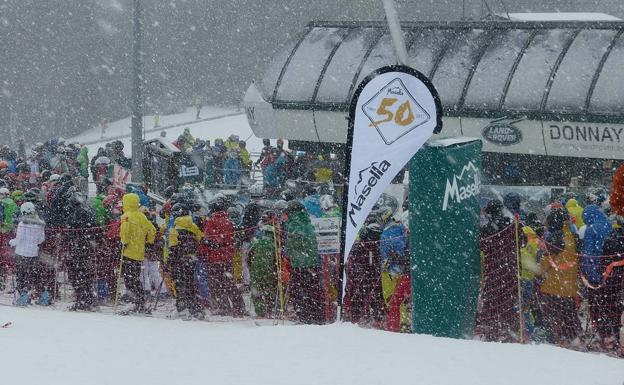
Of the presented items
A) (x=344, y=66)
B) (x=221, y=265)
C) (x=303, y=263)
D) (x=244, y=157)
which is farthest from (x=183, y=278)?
(x=244, y=157)

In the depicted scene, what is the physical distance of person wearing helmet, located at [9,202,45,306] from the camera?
13469mm

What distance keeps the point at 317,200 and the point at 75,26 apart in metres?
33.6

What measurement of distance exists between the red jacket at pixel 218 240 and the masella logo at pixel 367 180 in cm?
393

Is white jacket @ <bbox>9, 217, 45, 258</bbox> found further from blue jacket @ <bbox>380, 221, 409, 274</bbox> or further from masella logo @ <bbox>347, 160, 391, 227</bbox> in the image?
masella logo @ <bbox>347, 160, 391, 227</bbox>

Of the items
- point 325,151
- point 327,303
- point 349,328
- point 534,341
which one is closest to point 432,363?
point 349,328

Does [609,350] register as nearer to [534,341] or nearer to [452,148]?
[534,341]

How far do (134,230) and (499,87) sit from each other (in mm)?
7943

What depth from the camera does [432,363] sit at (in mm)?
8070

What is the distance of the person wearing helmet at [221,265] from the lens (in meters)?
12.7

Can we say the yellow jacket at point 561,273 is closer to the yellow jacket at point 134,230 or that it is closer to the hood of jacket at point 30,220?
the yellow jacket at point 134,230

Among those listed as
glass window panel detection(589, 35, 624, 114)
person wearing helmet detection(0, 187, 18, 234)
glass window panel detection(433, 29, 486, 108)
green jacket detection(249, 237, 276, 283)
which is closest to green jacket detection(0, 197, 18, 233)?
person wearing helmet detection(0, 187, 18, 234)

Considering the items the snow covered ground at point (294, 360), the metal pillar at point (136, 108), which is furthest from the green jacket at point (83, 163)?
the snow covered ground at point (294, 360)

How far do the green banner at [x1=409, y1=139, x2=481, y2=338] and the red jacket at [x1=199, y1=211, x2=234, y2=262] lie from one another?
140 inches

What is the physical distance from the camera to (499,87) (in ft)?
59.4
